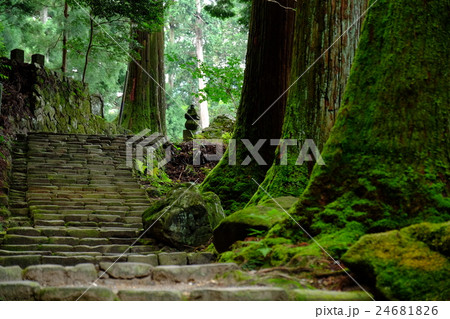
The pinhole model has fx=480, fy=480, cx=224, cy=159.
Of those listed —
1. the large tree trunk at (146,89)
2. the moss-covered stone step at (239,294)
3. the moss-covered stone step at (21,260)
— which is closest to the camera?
the moss-covered stone step at (239,294)

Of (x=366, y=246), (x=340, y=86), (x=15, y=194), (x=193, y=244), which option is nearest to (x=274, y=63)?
(x=340, y=86)

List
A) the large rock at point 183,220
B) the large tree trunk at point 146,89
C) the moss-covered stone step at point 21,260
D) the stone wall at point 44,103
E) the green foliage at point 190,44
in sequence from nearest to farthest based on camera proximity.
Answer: the moss-covered stone step at point 21,260 → the large rock at point 183,220 → the stone wall at point 44,103 → the large tree trunk at point 146,89 → the green foliage at point 190,44

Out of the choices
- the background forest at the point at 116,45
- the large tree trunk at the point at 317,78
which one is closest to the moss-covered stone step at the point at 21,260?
the large tree trunk at the point at 317,78

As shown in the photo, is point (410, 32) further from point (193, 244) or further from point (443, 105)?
point (193, 244)

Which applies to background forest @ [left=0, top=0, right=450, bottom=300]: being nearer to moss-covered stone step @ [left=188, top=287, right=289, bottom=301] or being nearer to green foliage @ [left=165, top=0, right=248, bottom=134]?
moss-covered stone step @ [left=188, top=287, right=289, bottom=301]

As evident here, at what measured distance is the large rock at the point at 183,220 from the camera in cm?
641

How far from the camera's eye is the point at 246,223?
4672mm

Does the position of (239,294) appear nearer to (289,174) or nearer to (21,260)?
(21,260)

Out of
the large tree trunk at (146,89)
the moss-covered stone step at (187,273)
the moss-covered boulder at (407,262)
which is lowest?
the moss-covered stone step at (187,273)

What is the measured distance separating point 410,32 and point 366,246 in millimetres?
1953

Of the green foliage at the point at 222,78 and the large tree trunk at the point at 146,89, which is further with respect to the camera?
the large tree trunk at the point at 146,89

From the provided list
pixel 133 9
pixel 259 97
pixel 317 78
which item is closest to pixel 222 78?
pixel 133 9

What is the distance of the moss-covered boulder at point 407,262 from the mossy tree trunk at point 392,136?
0.53 metres

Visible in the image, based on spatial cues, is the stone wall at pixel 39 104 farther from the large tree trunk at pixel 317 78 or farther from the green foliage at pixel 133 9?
the large tree trunk at pixel 317 78
